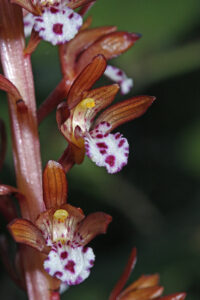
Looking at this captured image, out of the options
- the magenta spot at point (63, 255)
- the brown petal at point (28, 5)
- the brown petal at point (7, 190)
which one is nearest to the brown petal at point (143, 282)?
the magenta spot at point (63, 255)

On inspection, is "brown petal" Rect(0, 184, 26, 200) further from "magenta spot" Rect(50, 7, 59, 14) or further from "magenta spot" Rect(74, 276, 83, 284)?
"magenta spot" Rect(50, 7, 59, 14)

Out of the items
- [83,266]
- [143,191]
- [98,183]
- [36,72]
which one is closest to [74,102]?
[83,266]

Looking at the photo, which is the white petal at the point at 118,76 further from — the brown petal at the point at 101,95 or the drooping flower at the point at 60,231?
the drooping flower at the point at 60,231

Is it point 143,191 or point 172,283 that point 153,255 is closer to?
point 172,283

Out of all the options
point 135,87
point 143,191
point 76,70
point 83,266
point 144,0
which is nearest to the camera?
point 83,266

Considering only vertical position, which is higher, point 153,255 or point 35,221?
point 35,221

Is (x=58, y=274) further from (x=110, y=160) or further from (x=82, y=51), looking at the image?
(x=82, y=51)
